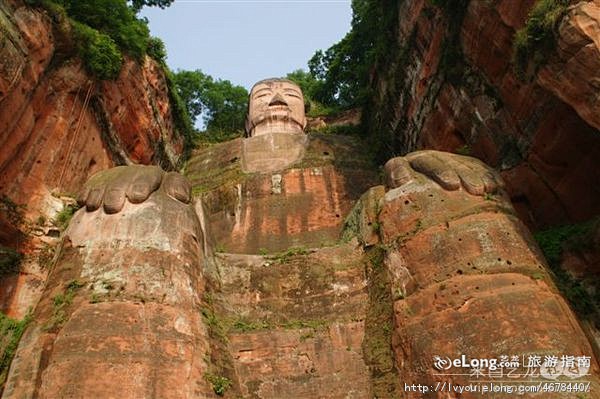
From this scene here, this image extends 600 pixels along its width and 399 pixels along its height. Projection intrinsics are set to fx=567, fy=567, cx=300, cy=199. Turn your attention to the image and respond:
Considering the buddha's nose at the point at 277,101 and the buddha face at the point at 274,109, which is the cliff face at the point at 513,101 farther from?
the buddha's nose at the point at 277,101

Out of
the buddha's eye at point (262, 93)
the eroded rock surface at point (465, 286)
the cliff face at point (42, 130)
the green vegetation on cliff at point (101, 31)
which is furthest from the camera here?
the buddha's eye at point (262, 93)

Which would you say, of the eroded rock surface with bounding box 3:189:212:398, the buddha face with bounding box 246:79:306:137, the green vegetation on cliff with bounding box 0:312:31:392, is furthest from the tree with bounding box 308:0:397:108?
the green vegetation on cliff with bounding box 0:312:31:392

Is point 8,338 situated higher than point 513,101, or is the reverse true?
point 513,101

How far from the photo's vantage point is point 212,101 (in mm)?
31703

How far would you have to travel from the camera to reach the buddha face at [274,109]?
22.2 meters

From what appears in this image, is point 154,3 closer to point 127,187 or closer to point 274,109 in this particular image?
point 274,109

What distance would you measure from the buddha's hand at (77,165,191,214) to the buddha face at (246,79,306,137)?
437 inches

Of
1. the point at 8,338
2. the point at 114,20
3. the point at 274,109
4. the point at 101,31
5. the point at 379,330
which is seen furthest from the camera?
the point at 274,109

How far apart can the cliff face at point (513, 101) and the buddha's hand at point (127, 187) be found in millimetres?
6854

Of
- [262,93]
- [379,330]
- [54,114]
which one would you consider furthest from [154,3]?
[379,330]

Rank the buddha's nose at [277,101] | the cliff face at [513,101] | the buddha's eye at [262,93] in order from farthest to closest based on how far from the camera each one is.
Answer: the buddha's eye at [262,93]
the buddha's nose at [277,101]
the cliff face at [513,101]

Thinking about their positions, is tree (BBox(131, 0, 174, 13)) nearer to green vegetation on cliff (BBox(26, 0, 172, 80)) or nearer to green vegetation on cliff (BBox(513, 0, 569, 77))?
green vegetation on cliff (BBox(26, 0, 172, 80))

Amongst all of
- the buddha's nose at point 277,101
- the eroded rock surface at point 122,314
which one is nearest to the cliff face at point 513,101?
the buddha's nose at point 277,101

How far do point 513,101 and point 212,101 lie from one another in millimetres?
21837
